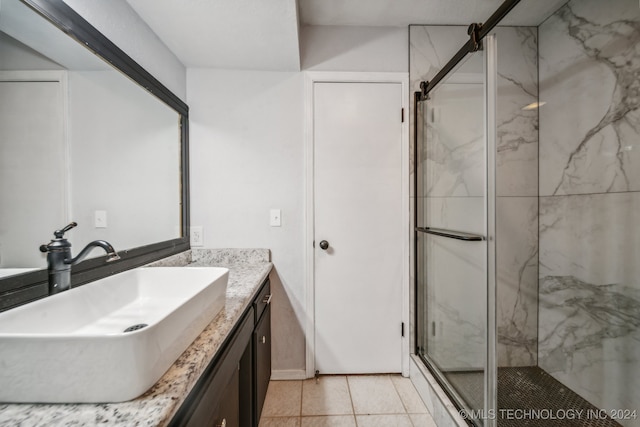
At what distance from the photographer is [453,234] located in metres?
1.45

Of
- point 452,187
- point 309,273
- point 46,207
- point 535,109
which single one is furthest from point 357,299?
point 535,109

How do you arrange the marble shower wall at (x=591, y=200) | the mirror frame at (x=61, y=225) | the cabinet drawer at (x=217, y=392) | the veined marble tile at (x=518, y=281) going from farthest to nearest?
1. the veined marble tile at (x=518, y=281)
2. the marble shower wall at (x=591, y=200)
3. the mirror frame at (x=61, y=225)
4. the cabinet drawer at (x=217, y=392)

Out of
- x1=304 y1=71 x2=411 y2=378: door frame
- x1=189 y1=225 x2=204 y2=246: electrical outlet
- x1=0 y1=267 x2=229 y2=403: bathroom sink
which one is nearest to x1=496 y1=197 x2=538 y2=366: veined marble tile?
x1=304 y1=71 x2=411 y2=378: door frame

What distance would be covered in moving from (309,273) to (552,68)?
2186 millimetres

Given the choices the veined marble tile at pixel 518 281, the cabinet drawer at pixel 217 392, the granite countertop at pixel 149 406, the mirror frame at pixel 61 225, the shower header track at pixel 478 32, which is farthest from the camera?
the veined marble tile at pixel 518 281

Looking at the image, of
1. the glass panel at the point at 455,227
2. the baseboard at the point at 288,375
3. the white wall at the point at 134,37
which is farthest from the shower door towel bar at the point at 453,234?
the white wall at the point at 134,37

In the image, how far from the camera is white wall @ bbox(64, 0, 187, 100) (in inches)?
42.1

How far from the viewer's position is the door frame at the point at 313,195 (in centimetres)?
186

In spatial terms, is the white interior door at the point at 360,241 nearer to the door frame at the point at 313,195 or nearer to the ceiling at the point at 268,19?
the door frame at the point at 313,195

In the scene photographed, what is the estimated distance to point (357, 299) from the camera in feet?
6.16

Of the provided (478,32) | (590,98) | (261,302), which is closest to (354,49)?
(478,32)

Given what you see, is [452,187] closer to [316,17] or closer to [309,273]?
[309,273]

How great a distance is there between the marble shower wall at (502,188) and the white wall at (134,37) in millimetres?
1630

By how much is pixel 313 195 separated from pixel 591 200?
5.62 feet
